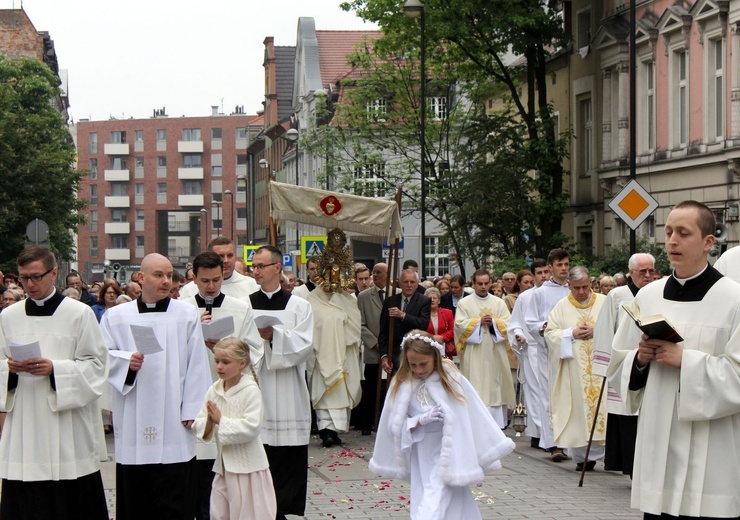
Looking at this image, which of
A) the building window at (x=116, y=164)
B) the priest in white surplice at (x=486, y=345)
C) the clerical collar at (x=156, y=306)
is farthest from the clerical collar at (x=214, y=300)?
the building window at (x=116, y=164)

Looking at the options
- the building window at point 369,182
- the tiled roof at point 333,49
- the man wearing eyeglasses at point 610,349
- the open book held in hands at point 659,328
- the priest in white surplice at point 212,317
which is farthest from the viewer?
the tiled roof at point 333,49

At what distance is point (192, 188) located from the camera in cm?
13612

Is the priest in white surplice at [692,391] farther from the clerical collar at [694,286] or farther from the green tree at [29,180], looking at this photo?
the green tree at [29,180]

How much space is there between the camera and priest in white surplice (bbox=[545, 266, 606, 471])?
44.5 ft

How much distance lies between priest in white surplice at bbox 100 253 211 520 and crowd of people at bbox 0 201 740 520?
12 millimetres

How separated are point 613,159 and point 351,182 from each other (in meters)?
8.36

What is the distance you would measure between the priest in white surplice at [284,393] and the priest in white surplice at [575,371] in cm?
388

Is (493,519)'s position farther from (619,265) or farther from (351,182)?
(351,182)

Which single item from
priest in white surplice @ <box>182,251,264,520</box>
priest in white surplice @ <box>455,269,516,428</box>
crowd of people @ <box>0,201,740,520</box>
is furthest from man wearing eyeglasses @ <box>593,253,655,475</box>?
priest in white surplice @ <box>455,269,516,428</box>

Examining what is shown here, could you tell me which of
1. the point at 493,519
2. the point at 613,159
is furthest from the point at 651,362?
the point at 613,159

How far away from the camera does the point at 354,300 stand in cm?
1628

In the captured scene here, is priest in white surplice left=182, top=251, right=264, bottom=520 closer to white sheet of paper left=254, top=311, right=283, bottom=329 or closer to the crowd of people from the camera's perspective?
the crowd of people

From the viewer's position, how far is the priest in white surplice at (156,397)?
8.77m

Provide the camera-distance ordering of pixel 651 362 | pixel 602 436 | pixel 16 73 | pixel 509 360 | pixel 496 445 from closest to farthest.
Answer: pixel 651 362, pixel 496 445, pixel 602 436, pixel 509 360, pixel 16 73
